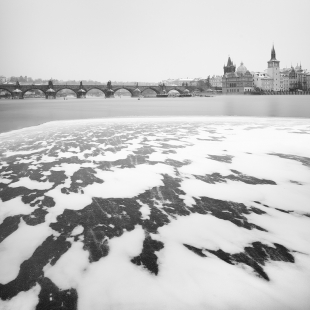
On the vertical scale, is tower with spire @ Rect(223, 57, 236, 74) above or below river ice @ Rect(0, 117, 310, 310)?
above

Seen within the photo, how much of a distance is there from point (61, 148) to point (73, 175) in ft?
8.74

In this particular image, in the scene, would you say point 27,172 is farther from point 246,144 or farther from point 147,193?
point 246,144

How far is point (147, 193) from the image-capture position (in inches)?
143

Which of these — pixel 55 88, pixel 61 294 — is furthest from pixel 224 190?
pixel 55 88

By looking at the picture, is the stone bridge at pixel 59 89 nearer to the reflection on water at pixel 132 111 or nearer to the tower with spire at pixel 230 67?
the tower with spire at pixel 230 67

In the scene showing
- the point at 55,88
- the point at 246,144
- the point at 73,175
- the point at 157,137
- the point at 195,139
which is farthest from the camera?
the point at 55,88

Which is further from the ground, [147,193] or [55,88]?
[55,88]

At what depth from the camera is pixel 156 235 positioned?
8.42ft

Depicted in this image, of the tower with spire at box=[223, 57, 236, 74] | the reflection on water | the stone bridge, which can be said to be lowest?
the reflection on water

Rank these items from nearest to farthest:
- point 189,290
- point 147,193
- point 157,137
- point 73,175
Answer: point 189,290
point 147,193
point 73,175
point 157,137

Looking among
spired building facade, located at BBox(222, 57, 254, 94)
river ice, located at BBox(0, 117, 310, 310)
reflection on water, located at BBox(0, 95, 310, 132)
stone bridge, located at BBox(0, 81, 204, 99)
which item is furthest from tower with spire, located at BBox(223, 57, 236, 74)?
river ice, located at BBox(0, 117, 310, 310)

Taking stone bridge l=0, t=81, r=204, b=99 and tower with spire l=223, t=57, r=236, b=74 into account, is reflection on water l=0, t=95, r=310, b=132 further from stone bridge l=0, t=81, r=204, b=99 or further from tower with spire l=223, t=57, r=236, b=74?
tower with spire l=223, t=57, r=236, b=74

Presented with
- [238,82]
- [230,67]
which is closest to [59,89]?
[238,82]

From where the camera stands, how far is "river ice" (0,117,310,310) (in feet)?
6.01
